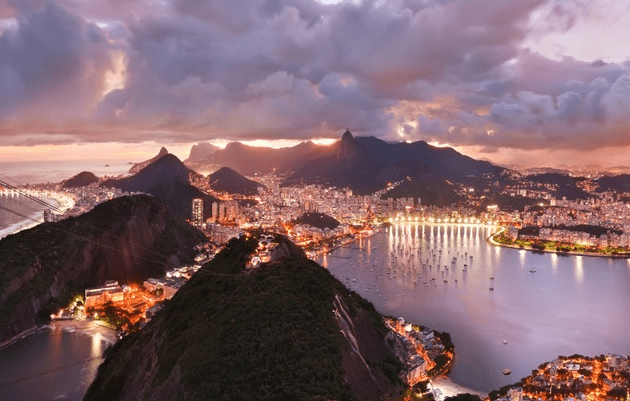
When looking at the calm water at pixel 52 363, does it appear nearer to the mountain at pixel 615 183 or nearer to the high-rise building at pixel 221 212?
the high-rise building at pixel 221 212

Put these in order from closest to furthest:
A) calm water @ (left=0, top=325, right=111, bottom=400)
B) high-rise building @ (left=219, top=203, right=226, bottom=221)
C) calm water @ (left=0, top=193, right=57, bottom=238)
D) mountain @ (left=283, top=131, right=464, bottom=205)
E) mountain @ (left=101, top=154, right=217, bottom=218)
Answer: calm water @ (left=0, top=325, right=111, bottom=400)
calm water @ (left=0, top=193, right=57, bottom=238)
high-rise building @ (left=219, top=203, right=226, bottom=221)
mountain @ (left=101, top=154, right=217, bottom=218)
mountain @ (left=283, top=131, right=464, bottom=205)

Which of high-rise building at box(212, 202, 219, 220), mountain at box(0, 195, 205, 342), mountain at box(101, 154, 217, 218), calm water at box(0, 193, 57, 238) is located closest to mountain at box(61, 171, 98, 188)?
mountain at box(101, 154, 217, 218)

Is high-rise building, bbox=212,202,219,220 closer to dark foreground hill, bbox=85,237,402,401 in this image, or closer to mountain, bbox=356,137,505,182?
dark foreground hill, bbox=85,237,402,401

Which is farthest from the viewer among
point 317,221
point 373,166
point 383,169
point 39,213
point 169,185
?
point 373,166

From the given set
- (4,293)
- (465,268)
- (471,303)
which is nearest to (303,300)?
(4,293)

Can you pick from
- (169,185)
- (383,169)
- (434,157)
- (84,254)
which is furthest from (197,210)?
(434,157)

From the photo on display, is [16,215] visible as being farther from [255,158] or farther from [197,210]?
[255,158]
